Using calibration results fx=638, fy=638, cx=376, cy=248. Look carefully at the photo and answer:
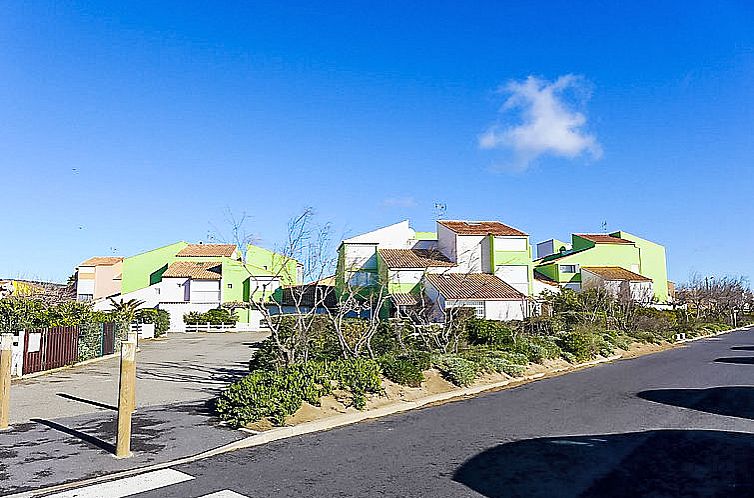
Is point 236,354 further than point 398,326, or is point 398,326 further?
point 236,354

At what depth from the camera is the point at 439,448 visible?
877cm

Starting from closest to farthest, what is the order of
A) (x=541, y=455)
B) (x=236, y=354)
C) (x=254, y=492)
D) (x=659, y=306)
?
(x=254, y=492) < (x=541, y=455) < (x=236, y=354) < (x=659, y=306)

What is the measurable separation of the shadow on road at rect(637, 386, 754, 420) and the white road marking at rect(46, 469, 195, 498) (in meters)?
9.66

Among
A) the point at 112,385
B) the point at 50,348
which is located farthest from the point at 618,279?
the point at 112,385

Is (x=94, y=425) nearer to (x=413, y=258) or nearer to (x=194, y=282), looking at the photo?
(x=413, y=258)

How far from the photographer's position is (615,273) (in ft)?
179

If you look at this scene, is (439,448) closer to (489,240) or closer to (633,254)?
(489,240)

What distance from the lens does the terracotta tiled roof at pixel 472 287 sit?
40981 millimetres

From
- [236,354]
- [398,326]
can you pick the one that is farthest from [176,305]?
[398,326]

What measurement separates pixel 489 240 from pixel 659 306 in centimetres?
2164

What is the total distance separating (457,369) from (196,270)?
45.4m

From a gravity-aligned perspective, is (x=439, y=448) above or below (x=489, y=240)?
below

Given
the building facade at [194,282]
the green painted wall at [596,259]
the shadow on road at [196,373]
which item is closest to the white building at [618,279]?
the green painted wall at [596,259]

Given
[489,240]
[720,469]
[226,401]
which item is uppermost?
[489,240]
